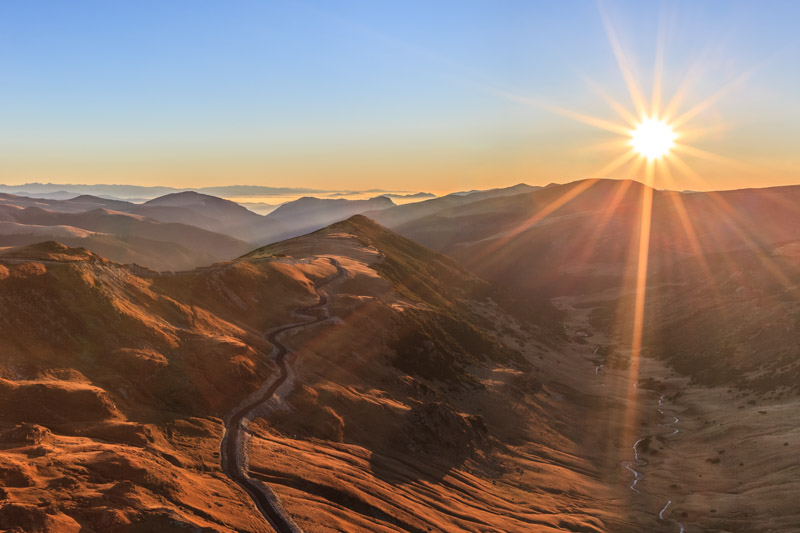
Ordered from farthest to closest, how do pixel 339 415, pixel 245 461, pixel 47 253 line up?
pixel 47 253, pixel 339 415, pixel 245 461

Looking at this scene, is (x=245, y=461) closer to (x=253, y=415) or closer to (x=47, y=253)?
(x=253, y=415)

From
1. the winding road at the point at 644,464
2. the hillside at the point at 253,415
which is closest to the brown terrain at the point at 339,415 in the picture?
the hillside at the point at 253,415

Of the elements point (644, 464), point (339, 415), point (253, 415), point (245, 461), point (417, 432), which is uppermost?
point (253, 415)

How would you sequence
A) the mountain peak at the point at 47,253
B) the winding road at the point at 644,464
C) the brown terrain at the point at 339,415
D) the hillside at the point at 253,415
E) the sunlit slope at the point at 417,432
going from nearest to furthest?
the hillside at the point at 253,415 < the brown terrain at the point at 339,415 < the sunlit slope at the point at 417,432 < the winding road at the point at 644,464 < the mountain peak at the point at 47,253

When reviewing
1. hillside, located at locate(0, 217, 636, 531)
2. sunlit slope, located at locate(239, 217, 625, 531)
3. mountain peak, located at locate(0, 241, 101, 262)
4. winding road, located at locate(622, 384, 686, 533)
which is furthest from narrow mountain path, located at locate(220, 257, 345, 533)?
winding road, located at locate(622, 384, 686, 533)

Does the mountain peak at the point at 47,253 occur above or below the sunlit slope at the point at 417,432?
above

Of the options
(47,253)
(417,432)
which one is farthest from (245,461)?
(47,253)

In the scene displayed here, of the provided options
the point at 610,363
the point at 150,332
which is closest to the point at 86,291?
the point at 150,332

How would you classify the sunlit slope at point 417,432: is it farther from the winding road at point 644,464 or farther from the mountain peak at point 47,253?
the mountain peak at point 47,253

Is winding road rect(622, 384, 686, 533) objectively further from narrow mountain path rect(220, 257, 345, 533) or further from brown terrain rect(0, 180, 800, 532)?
narrow mountain path rect(220, 257, 345, 533)
